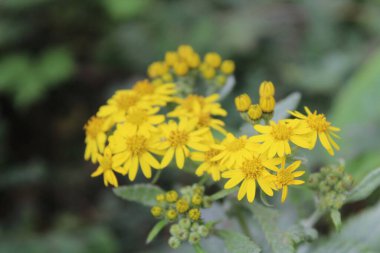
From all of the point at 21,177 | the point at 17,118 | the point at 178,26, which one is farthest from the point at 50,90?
the point at 178,26

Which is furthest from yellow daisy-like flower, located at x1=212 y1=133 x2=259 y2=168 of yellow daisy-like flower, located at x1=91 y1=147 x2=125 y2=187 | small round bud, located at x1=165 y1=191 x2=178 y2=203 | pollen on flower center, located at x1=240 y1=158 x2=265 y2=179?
yellow daisy-like flower, located at x1=91 y1=147 x2=125 y2=187

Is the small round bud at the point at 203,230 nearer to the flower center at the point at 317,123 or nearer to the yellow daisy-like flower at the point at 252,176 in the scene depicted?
the yellow daisy-like flower at the point at 252,176

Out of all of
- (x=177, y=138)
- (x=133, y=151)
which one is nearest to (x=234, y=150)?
(x=177, y=138)

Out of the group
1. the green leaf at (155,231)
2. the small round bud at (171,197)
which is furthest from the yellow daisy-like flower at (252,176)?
the green leaf at (155,231)

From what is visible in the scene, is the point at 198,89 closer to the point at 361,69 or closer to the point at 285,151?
the point at 285,151

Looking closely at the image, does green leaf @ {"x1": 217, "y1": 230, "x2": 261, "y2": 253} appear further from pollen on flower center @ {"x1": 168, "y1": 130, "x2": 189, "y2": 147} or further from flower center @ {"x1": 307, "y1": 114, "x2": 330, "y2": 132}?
flower center @ {"x1": 307, "y1": 114, "x2": 330, "y2": 132}
